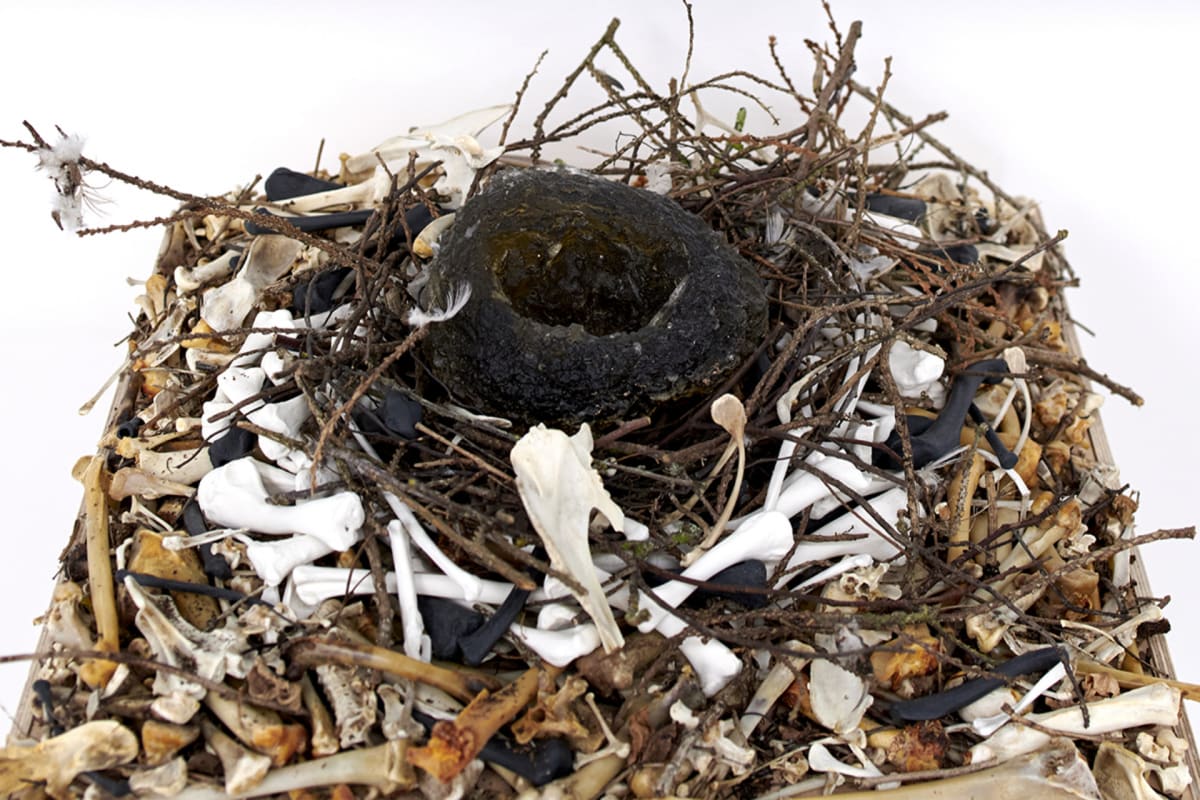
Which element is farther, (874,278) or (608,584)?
(874,278)

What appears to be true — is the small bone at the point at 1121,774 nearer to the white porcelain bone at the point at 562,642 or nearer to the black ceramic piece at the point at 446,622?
the white porcelain bone at the point at 562,642

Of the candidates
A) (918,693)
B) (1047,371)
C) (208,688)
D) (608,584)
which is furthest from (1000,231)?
(208,688)

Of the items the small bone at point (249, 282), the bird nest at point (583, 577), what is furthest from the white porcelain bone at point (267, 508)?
the small bone at point (249, 282)

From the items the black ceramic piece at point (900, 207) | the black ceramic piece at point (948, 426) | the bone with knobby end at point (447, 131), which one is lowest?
the black ceramic piece at point (948, 426)

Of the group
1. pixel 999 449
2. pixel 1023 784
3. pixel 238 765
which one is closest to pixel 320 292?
pixel 238 765

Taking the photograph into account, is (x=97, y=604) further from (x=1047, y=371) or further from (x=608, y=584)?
(x=1047, y=371)

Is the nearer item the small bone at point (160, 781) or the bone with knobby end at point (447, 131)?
the small bone at point (160, 781)
